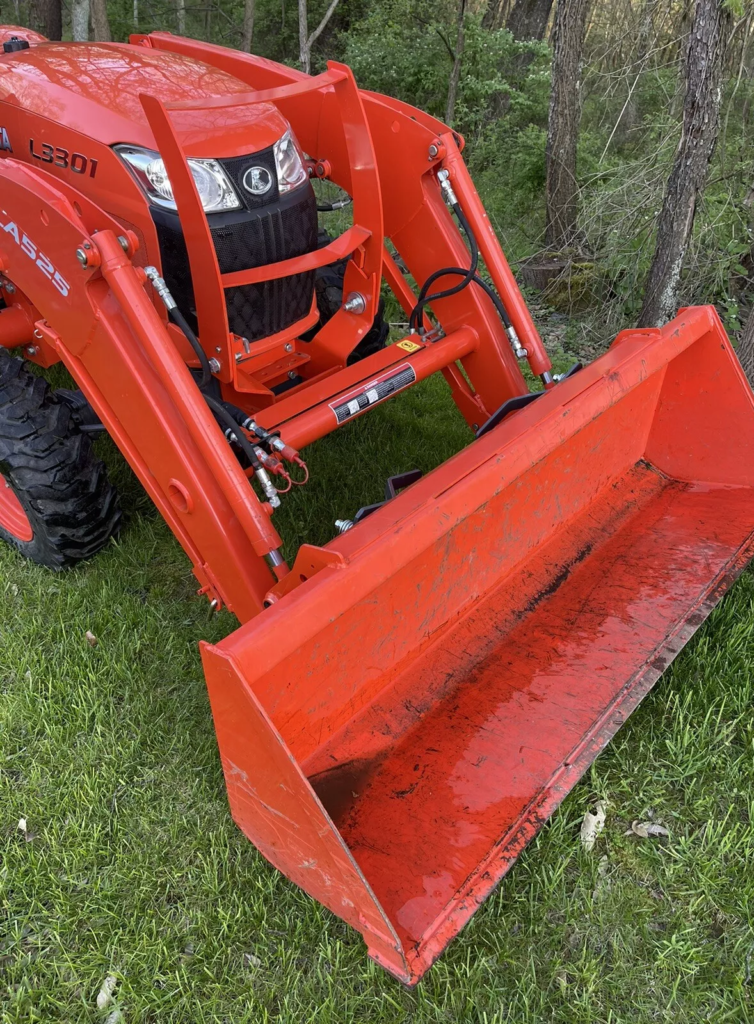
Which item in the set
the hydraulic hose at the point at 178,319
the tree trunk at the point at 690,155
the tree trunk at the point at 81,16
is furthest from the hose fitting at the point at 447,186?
the tree trunk at the point at 81,16

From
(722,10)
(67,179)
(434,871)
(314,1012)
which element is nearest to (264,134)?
(67,179)

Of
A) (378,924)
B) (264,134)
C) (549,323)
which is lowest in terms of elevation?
(549,323)

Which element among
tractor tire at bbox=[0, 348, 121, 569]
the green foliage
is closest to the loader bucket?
tractor tire at bbox=[0, 348, 121, 569]

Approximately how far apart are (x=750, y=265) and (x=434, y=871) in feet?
14.4

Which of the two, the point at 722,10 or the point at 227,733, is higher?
the point at 722,10

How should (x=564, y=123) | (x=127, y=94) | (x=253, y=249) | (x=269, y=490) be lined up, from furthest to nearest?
(x=564, y=123), (x=127, y=94), (x=253, y=249), (x=269, y=490)

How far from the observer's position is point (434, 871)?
1775mm

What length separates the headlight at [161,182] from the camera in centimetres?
230

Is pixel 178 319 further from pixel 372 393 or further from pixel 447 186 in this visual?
pixel 447 186

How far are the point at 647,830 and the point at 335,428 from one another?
58.3 inches

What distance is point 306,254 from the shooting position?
8.27 ft

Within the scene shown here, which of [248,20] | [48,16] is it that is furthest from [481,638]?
[248,20]

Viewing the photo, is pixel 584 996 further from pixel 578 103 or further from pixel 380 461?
pixel 578 103

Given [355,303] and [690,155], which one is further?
[690,155]
